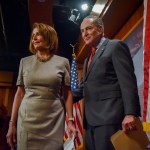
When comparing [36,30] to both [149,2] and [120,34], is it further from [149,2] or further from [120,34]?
[120,34]

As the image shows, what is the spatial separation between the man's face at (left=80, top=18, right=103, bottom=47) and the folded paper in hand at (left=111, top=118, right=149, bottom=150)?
2.09 feet

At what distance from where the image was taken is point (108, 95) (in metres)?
1.66

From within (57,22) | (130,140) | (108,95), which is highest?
(57,22)

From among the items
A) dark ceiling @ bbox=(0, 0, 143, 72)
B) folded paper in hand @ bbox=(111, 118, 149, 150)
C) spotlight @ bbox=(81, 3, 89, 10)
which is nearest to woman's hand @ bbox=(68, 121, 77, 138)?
folded paper in hand @ bbox=(111, 118, 149, 150)

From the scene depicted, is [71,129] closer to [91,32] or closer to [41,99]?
[41,99]

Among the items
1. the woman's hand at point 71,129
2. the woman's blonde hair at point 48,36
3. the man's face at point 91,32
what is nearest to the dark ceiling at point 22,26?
the man's face at point 91,32

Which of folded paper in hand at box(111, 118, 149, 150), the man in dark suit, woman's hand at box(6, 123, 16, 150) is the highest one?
the man in dark suit

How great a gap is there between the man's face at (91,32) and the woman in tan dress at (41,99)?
0.23 metres

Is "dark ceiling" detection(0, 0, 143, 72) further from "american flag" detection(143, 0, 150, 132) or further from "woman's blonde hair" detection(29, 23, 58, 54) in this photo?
"woman's blonde hair" detection(29, 23, 58, 54)

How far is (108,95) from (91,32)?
0.48 meters

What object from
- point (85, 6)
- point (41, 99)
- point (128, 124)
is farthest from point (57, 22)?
point (128, 124)

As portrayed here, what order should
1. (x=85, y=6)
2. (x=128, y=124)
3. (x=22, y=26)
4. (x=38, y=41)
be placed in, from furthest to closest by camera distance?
(x=22, y=26) < (x=85, y=6) < (x=38, y=41) < (x=128, y=124)

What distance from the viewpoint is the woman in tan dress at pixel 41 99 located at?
1624 mm

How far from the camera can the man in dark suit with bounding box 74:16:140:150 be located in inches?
62.1
